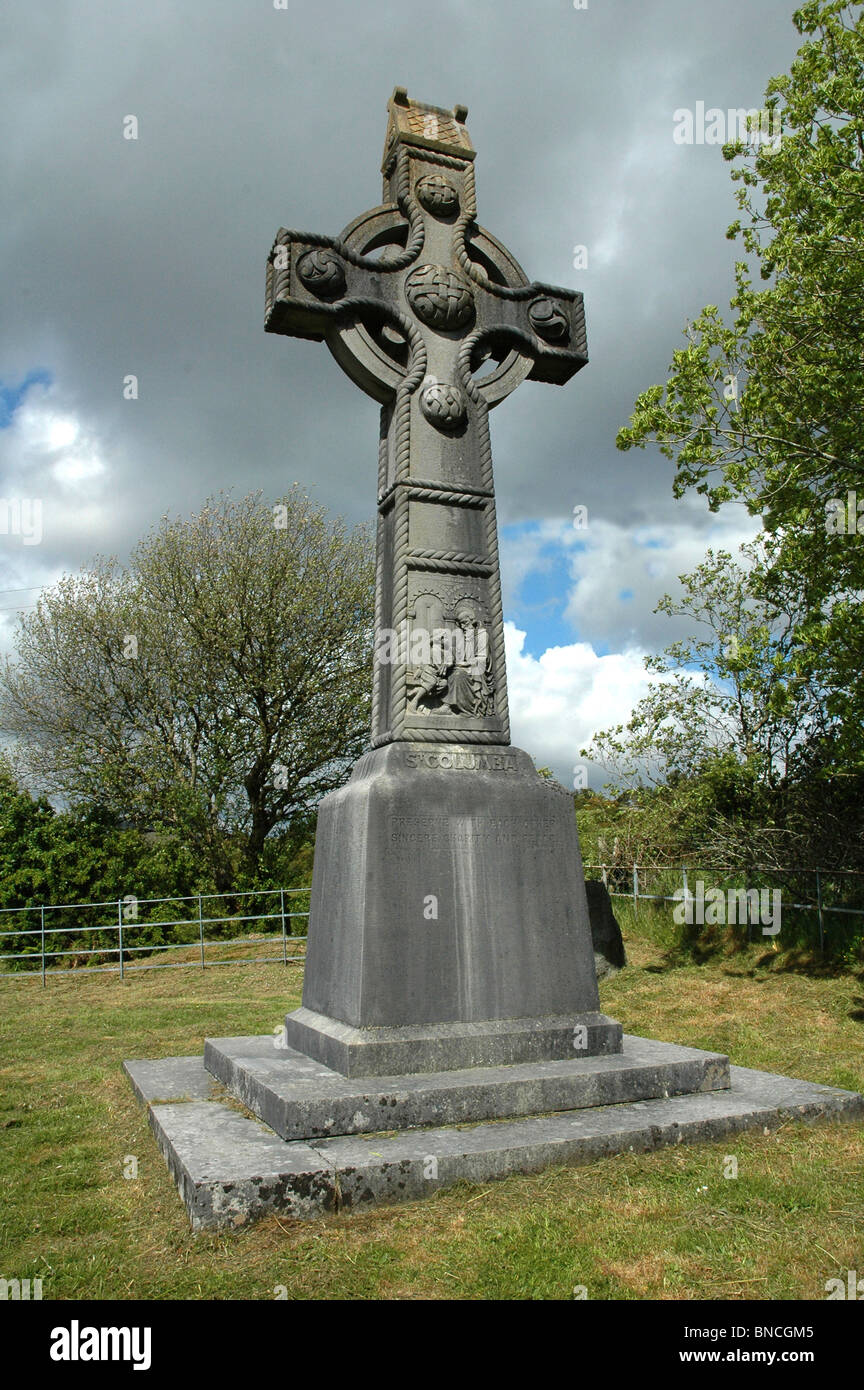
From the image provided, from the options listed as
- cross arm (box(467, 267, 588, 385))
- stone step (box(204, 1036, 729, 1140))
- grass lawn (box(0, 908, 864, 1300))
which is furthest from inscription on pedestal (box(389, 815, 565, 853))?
cross arm (box(467, 267, 588, 385))

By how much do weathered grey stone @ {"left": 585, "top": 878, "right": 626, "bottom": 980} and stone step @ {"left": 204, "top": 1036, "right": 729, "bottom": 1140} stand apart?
567 cm

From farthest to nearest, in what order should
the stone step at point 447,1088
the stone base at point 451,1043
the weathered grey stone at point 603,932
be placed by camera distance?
the weathered grey stone at point 603,932
the stone base at point 451,1043
the stone step at point 447,1088

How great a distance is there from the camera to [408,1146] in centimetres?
425

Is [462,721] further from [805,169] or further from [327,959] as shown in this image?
[805,169]

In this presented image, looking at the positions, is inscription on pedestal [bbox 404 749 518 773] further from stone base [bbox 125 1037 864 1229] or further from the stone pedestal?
stone base [bbox 125 1037 864 1229]

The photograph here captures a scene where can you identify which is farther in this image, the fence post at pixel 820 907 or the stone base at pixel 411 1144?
the fence post at pixel 820 907

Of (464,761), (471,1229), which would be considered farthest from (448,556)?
(471,1229)

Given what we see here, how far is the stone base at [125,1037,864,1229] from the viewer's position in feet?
12.4

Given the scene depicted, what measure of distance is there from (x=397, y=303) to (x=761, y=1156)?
578 cm

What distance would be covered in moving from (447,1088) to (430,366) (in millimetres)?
4774

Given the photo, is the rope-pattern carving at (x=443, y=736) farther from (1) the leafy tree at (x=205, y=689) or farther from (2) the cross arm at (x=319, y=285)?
(1) the leafy tree at (x=205, y=689)

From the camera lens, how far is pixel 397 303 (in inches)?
263

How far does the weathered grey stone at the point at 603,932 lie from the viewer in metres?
11.3

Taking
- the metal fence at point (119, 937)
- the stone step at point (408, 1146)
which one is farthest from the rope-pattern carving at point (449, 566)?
the metal fence at point (119, 937)
